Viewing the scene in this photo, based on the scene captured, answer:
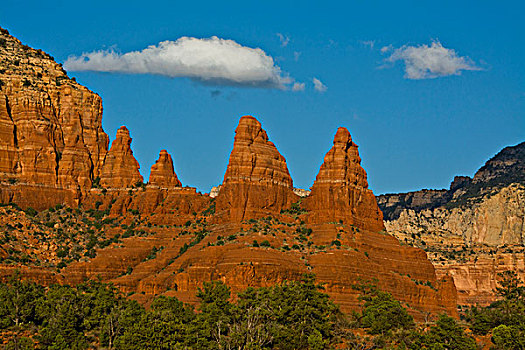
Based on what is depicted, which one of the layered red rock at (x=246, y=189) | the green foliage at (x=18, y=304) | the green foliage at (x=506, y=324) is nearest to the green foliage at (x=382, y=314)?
the green foliage at (x=506, y=324)

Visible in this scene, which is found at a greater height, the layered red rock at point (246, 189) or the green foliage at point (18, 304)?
the layered red rock at point (246, 189)

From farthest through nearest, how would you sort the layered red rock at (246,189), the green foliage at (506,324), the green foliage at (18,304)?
the layered red rock at (246,189)
the green foliage at (18,304)
the green foliage at (506,324)

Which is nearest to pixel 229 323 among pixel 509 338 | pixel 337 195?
pixel 509 338

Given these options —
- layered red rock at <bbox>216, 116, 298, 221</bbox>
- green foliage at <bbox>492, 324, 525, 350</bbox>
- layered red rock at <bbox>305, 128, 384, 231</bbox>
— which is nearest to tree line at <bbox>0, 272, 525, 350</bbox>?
green foliage at <bbox>492, 324, 525, 350</bbox>

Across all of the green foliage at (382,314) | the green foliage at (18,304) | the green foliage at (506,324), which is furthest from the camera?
the green foliage at (382,314)

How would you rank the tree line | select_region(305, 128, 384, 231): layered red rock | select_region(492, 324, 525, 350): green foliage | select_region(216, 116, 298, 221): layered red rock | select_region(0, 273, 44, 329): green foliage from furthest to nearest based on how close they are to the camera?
select_region(216, 116, 298, 221): layered red rock, select_region(305, 128, 384, 231): layered red rock, select_region(0, 273, 44, 329): green foliage, select_region(492, 324, 525, 350): green foliage, the tree line

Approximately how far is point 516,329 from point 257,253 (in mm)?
43839

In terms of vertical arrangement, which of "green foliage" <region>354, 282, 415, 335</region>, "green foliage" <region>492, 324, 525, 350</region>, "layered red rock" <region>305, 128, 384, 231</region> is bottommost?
"green foliage" <region>492, 324, 525, 350</region>

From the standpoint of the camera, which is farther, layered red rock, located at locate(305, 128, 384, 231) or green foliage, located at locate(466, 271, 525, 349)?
layered red rock, located at locate(305, 128, 384, 231)

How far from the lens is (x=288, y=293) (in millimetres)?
152625

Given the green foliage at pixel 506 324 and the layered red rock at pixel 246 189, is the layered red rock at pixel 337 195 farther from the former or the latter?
the green foliage at pixel 506 324

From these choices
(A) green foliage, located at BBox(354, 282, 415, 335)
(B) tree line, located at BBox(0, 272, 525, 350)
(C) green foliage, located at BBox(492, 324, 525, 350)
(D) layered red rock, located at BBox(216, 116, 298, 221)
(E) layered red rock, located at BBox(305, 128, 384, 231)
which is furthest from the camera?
(D) layered red rock, located at BBox(216, 116, 298, 221)

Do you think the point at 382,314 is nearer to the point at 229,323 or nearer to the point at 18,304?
the point at 229,323

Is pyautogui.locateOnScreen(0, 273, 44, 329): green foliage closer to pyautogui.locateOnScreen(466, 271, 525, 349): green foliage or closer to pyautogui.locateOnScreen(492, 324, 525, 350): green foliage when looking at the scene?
pyautogui.locateOnScreen(492, 324, 525, 350): green foliage
